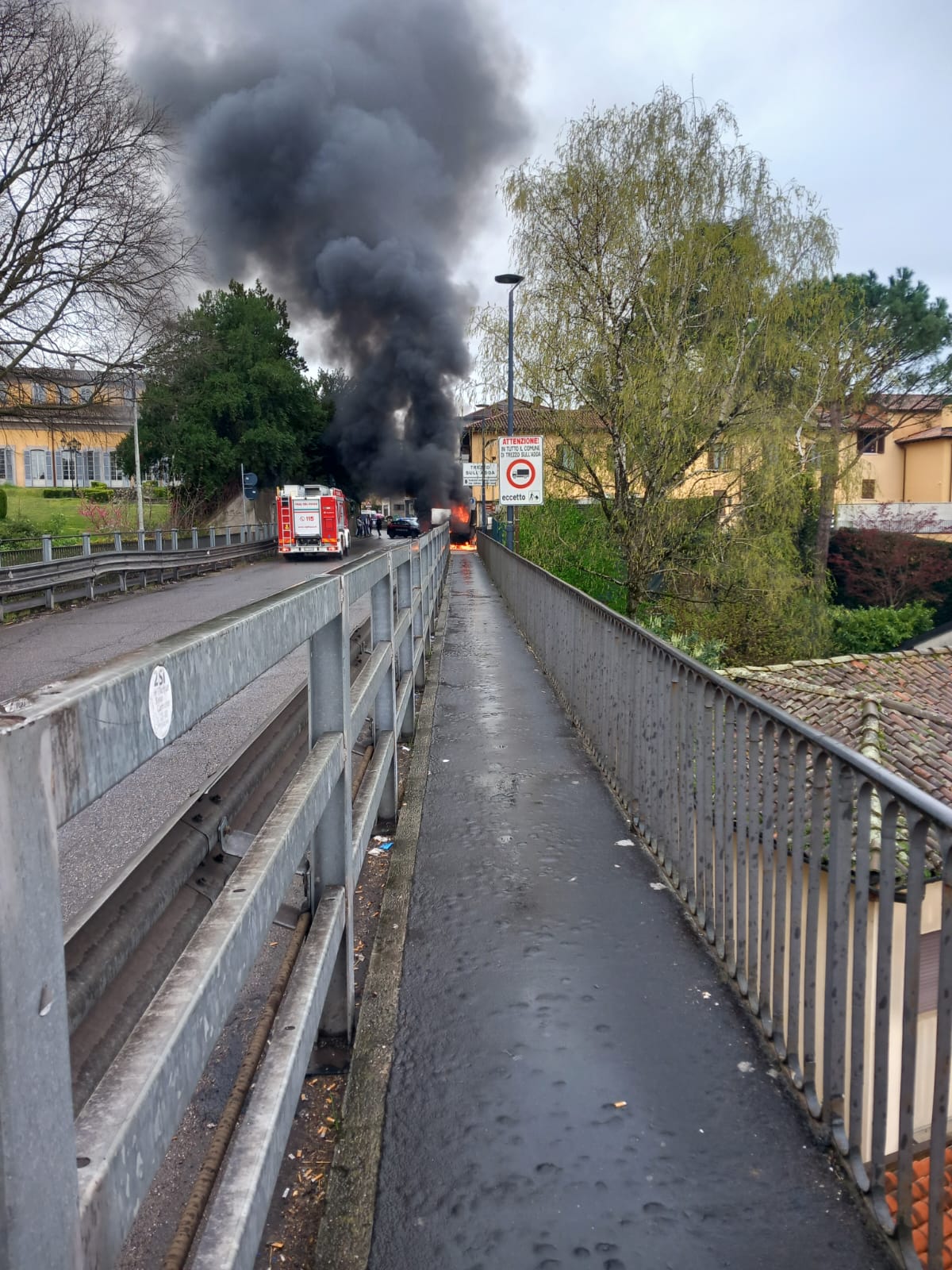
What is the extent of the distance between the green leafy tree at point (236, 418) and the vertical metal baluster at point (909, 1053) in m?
45.6

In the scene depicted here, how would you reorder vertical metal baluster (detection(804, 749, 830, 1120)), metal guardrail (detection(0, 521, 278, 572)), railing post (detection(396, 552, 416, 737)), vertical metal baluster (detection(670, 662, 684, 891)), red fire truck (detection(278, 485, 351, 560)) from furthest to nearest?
1. red fire truck (detection(278, 485, 351, 560))
2. metal guardrail (detection(0, 521, 278, 572))
3. railing post (detection(396, 552, 416, 737))
4. vertical metal baluster (detection(670, 662, 684, 891))
5. vertical metal baluster (detection(804, 749, 830, 1120))

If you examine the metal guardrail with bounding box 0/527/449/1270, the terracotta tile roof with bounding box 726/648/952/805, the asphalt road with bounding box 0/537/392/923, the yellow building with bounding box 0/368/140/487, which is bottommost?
the terracotta tile roof with bounding box 726/648/952/805

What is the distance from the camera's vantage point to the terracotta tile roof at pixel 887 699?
12.1m

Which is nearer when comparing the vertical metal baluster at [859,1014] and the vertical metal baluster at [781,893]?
the vertical metal baluster at [859,1014]

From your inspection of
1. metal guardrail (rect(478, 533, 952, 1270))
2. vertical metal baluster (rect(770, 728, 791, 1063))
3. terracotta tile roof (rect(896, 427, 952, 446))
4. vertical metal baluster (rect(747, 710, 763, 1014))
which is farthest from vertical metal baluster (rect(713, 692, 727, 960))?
terracotta tile roof (rect(896, 427, 952, 446))

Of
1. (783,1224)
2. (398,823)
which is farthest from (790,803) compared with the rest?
(398,823)

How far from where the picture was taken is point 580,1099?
2703 millimetres

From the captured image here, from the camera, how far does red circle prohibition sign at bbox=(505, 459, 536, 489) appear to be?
53.0ft

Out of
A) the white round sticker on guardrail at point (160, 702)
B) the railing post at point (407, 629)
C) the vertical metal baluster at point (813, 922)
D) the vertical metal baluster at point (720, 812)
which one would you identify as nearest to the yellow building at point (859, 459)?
the railing post at point (407, 629)

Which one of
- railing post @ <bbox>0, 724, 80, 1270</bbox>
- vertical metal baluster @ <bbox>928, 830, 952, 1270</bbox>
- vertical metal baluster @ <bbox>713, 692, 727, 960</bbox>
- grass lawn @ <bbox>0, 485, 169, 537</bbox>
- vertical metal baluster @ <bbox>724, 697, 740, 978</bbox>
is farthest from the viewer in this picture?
grass lawn @ <bbox>0, 485, 169, 537</bbox>

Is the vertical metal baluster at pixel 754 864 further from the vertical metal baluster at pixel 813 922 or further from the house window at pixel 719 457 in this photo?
the house window at pixel 719 457

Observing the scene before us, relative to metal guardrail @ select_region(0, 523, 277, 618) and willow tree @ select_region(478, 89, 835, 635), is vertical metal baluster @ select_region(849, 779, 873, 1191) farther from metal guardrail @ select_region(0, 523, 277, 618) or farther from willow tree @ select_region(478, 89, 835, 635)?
metal guardrail @ select_region(0, 523, 277, 618)

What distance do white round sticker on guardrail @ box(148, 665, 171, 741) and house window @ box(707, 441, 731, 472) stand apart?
15.6 metres

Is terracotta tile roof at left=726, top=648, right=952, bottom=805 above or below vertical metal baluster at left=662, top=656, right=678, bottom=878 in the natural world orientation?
below
